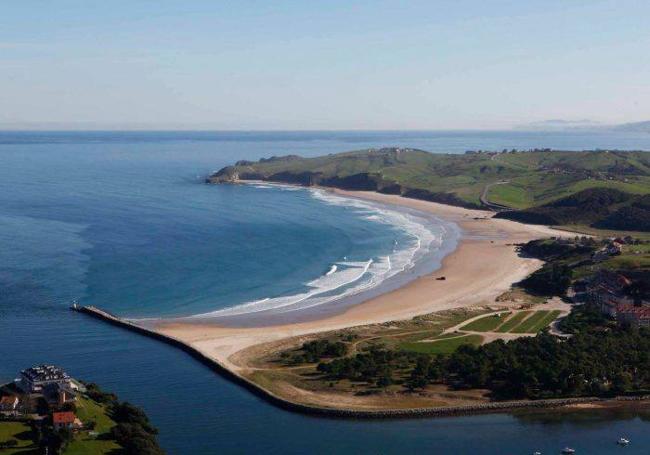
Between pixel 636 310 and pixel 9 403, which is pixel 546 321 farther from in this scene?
pixel 9 403

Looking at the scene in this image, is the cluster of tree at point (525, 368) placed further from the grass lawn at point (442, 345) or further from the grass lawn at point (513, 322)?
the grass lawn at point (513, 322)

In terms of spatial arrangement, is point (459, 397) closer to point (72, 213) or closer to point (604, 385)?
point (604, 385)

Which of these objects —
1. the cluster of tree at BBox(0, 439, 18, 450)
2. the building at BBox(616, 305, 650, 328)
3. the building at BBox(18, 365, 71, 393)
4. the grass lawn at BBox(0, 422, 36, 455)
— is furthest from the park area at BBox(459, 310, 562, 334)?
the cluster of tree at BBox(0, 439, 18, 450)

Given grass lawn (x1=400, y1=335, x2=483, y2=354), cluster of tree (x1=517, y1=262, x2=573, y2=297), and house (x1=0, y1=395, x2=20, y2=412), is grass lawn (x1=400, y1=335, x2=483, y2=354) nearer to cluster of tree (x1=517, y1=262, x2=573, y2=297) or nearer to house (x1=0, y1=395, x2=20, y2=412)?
cluster of tree (x1=517, y1=262, x2=573, y2=297)

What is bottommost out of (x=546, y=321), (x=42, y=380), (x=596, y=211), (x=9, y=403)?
(x=546, y=321)

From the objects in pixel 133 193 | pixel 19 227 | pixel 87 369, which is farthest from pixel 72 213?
pixel 87 369

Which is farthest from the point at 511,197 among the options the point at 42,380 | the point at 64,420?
the point at 64,420
